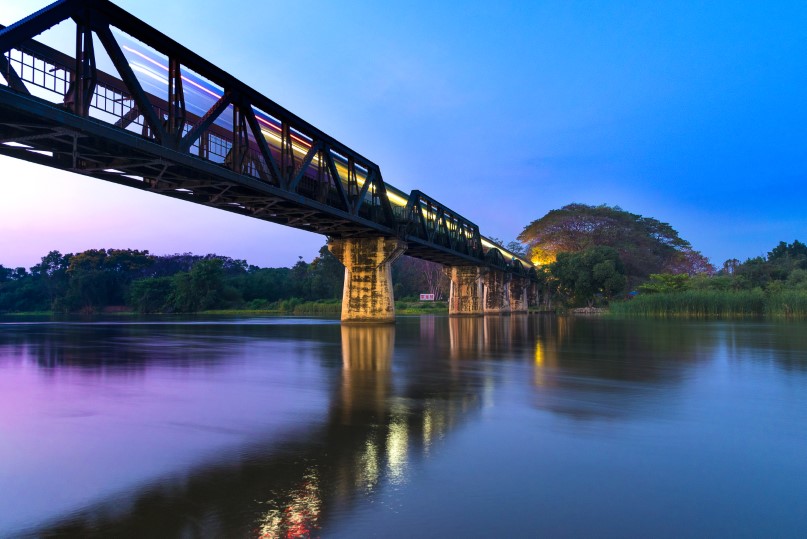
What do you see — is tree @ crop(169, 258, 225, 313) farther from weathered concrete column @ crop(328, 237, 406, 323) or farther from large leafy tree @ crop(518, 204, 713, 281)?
large leafy tree @ crop(518, 204, 713, 281)

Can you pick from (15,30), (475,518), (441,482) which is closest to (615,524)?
(475,518)

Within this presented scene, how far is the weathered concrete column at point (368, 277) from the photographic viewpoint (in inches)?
1523

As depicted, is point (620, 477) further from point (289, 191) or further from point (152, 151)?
point (289, 191)

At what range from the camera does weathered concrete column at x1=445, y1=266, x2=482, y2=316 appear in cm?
6994

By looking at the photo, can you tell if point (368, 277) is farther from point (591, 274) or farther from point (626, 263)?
point (626, 263)

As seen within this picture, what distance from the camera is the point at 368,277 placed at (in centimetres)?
3984

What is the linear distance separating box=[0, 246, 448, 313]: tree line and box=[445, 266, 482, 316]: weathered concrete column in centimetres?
2868

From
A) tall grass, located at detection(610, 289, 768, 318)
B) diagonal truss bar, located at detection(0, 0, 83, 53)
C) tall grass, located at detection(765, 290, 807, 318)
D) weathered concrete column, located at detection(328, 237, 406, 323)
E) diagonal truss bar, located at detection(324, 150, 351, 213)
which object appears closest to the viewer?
diagonal truss bar, located at detection(0, 0, 83, 53)

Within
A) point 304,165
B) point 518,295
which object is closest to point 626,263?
point 518,295

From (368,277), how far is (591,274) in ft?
147

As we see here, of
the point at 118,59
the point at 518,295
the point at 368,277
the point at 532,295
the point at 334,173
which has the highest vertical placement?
the point at 334,173

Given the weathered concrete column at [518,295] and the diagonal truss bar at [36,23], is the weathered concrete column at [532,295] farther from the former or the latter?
the diagonal truss bar at [36,23]

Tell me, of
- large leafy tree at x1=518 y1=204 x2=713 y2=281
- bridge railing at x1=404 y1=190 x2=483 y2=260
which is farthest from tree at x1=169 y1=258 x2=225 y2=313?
large leafy tree at x1=518 y1=204 x2=713 y2=281

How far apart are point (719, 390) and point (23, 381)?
1326 cm
